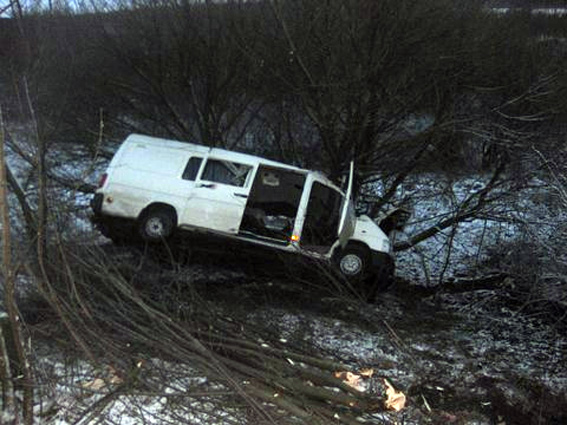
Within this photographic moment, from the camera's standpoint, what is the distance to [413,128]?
434 inches

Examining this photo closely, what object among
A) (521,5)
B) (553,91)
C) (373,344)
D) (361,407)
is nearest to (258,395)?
(361,407)

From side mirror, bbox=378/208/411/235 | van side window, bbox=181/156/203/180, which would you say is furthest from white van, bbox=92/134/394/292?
side mirror, bbox=378/208/411/235

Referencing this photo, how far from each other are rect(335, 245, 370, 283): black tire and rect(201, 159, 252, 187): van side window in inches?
79.1

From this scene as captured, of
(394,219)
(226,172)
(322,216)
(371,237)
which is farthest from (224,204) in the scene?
(394,219)

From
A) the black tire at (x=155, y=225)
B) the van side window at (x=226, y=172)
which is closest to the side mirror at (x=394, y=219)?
the van side window at (x=226, y=172)

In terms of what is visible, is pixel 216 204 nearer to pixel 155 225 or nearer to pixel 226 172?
pixel 226 172

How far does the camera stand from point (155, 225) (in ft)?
30.0

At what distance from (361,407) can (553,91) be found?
24.3 ft

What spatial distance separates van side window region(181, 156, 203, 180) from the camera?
932cm

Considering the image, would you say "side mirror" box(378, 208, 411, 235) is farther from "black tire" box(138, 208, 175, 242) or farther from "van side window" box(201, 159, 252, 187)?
"black tire" box(138, 208, 175, 242)

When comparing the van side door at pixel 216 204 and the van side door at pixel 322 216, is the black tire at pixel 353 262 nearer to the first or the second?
the van side door at pixel 322 216

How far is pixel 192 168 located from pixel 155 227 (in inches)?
43.5

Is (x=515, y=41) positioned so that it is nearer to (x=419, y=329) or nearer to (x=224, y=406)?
(x=419, y=329)

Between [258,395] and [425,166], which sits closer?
[258,395]
